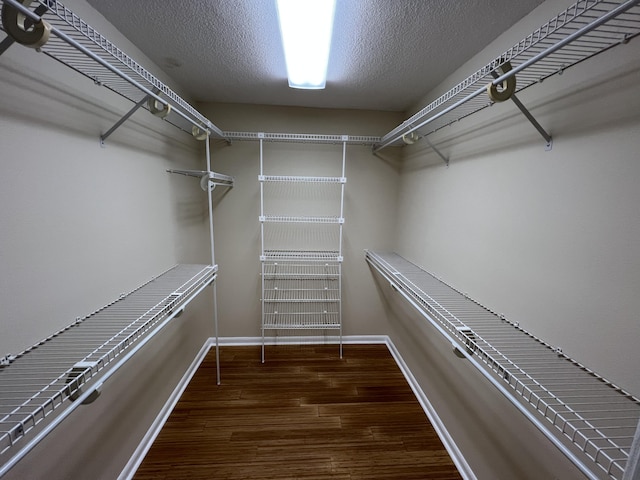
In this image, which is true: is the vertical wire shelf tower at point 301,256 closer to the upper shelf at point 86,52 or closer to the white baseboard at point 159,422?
the white baseboard at point 159,422

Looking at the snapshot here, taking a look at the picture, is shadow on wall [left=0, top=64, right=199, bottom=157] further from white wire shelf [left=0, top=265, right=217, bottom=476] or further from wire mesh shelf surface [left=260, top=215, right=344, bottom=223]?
wire mesh shelf surface [left=260, top=215, right=344, bottom=223]

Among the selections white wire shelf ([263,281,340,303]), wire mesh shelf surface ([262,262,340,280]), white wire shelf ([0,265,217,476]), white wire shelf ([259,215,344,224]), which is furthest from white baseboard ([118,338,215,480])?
white wire shelf ([259,215,344,224])

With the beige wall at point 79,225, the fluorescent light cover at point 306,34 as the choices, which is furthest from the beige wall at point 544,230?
the beige wall at point 79,225

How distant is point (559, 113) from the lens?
0.91 meters

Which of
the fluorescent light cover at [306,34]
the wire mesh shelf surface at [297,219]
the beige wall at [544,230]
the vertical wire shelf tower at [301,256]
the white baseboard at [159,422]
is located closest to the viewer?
the beige wall at [544,230]

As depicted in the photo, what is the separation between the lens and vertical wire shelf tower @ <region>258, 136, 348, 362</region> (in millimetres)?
2404

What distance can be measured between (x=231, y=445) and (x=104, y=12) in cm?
236

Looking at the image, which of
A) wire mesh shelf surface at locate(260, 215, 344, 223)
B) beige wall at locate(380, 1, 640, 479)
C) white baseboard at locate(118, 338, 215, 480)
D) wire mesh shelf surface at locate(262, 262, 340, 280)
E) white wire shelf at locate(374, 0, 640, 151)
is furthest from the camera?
wire mesh shelf surface at locate(262, 262, 340, 280)

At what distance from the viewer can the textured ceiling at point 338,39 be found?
106 cm

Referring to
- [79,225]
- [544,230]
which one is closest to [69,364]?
[79,225]

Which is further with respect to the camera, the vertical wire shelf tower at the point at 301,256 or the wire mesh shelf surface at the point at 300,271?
the wire mesh shelf surface at the point at 300,271

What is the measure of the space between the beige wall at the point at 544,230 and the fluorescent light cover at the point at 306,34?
0.83 meters

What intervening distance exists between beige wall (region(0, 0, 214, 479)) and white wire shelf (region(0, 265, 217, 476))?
0.21 feet

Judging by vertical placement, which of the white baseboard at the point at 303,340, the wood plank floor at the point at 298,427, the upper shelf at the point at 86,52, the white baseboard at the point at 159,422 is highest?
the upper shelf at the point at 86,52
